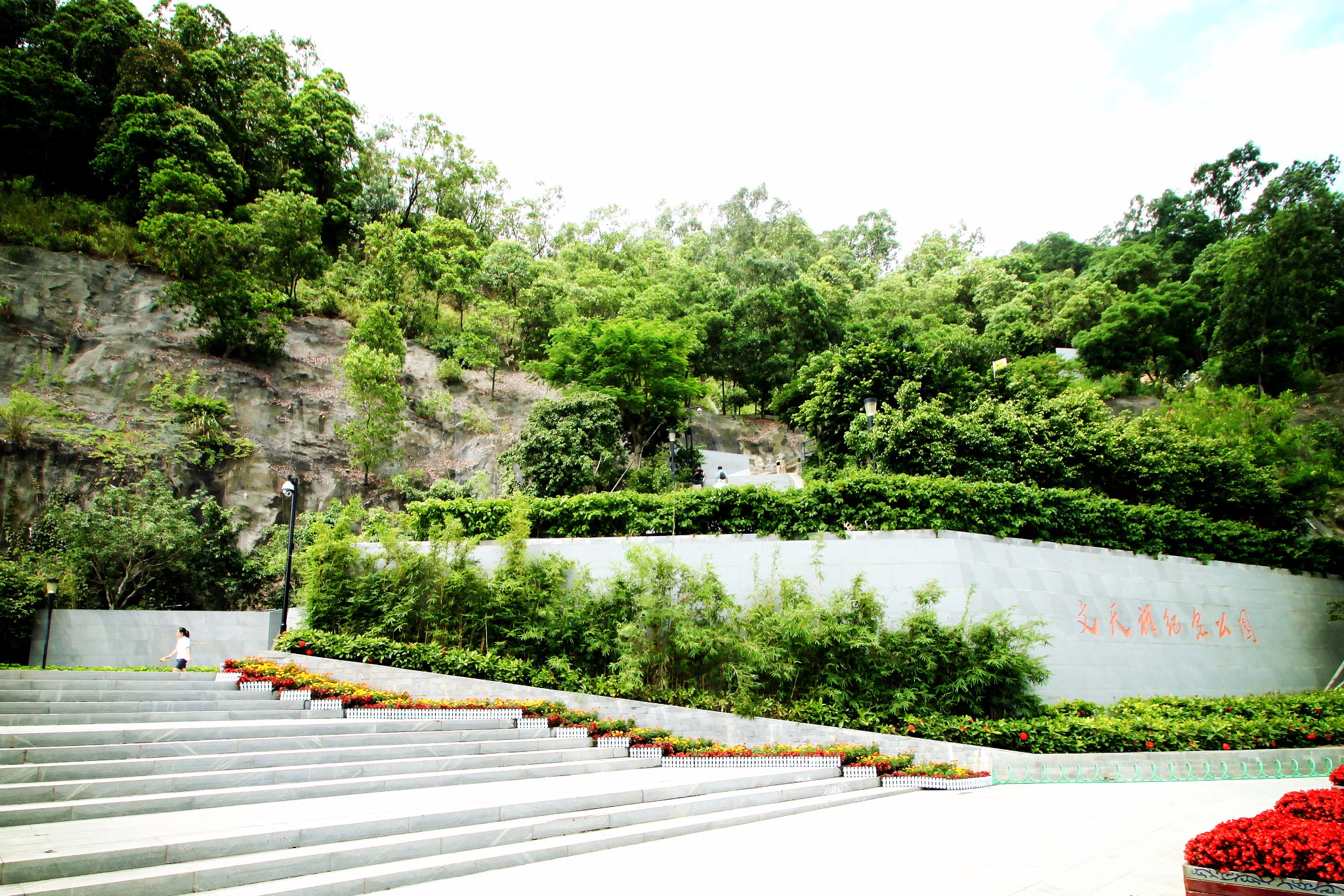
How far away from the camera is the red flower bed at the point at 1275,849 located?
3014 mm

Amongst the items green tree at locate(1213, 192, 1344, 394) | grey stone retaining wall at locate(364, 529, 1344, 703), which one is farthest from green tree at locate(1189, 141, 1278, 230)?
grey stone retaining wall at locate(364, 529, 1344, 703)

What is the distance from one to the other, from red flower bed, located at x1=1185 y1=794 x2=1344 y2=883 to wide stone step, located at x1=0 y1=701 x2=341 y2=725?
8.19 m

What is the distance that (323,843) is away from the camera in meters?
4.45

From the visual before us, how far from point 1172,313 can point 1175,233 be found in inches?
448

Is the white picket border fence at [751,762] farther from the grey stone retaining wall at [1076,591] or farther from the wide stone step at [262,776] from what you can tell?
the grey stone retaining wall at [1076,591]

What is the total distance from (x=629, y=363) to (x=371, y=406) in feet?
23.9

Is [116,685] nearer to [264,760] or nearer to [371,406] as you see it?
[264,760]

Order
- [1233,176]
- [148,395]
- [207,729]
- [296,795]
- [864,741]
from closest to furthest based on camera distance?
1. [296,795]
2. [207,729]
3. [864,741]
4. [148,395]
5. [1233,176]

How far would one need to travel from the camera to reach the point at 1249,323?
25156 mm

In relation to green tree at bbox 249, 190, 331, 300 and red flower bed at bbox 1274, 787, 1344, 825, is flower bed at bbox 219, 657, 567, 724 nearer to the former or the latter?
red flower bed at bbox 1274, 787, 1344, 825

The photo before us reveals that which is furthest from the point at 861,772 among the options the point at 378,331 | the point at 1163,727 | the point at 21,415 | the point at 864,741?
the point at 21,415

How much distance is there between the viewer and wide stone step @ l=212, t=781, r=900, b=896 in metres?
3.84

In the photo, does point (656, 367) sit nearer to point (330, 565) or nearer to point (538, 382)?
point (538, 382)

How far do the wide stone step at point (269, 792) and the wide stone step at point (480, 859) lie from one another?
1.56m
